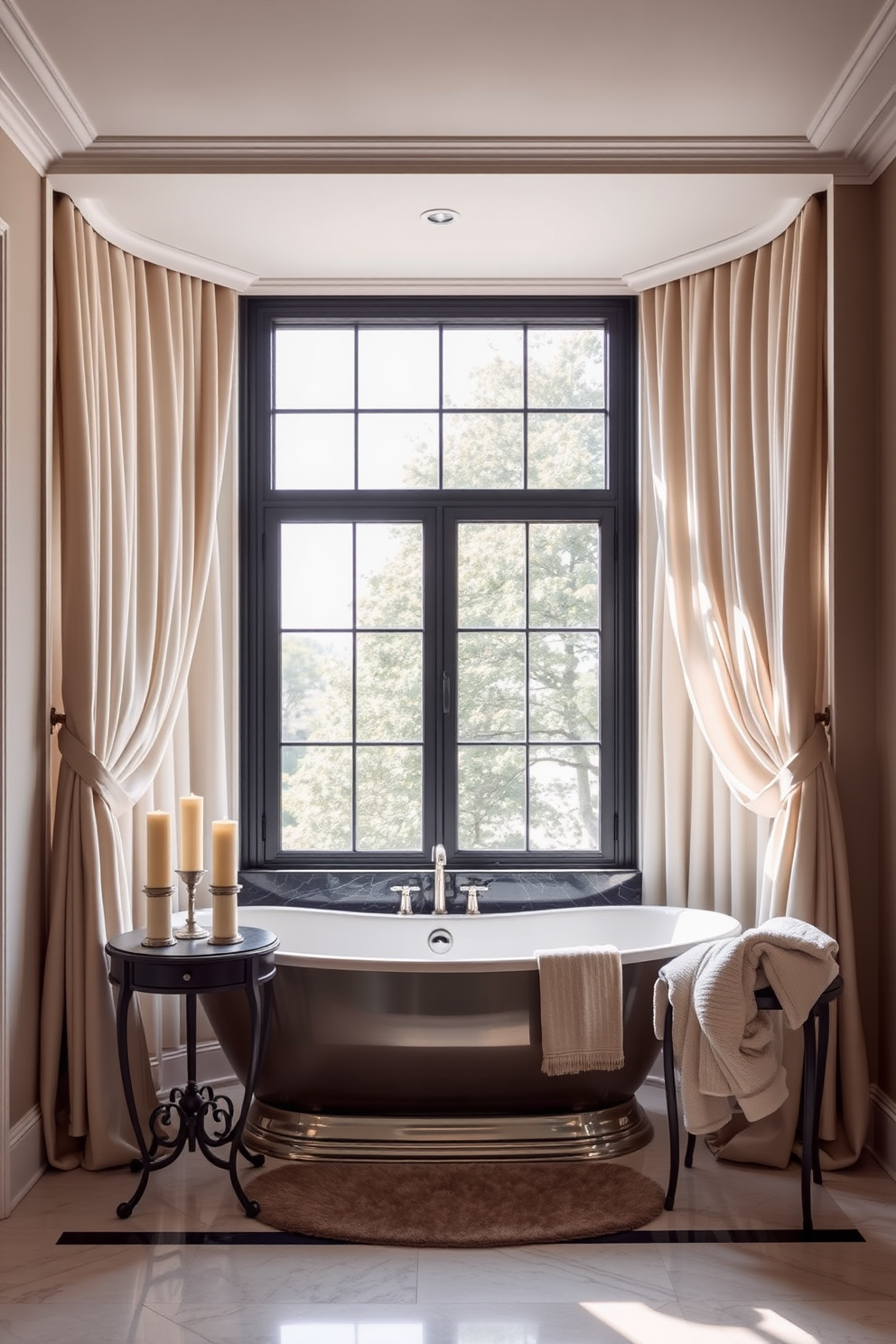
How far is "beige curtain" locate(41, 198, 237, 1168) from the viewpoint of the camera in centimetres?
336

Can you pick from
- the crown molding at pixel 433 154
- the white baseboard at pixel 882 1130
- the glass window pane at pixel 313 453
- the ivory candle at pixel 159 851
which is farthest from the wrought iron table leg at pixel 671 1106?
the crown molding at pixel 433 154

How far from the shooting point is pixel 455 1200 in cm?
307

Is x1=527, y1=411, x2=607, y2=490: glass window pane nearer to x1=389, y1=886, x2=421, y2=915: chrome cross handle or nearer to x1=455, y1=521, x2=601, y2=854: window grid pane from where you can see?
x1=455, y1=521, x2=601, y2=854: window grid pane

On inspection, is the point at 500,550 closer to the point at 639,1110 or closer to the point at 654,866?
the point at 654,866

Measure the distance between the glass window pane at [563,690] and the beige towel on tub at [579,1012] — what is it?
121 cm

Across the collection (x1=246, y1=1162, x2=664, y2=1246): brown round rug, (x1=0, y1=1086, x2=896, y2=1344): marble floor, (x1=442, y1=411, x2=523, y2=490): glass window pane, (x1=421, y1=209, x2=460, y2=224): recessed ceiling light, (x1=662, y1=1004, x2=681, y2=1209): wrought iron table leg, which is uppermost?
(x1=421, y1=209, x2=460, y2=224): recessed ceiling light

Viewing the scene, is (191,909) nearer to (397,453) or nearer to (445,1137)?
(445,1137)

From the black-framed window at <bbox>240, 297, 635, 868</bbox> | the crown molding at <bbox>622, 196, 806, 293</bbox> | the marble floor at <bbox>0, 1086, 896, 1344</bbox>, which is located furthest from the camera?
the black-framed window at <bbox>240, 297, 635, 868</bbox>

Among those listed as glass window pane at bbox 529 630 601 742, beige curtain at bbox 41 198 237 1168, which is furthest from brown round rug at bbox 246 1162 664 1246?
glass window pane at bbox 529 630 601 742

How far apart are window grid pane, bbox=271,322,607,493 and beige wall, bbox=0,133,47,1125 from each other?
120 cm

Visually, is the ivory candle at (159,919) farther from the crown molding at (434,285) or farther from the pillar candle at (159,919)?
the crown molding at (434,285)

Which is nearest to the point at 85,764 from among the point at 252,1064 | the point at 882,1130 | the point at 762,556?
the point at 252,1064

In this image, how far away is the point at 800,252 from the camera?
11.6ft

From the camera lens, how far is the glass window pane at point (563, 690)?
14.3 feet
